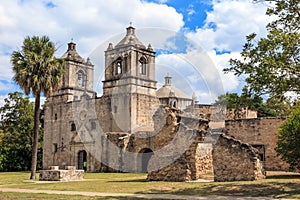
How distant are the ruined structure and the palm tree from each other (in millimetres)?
6792

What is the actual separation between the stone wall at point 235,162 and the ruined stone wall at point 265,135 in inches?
300

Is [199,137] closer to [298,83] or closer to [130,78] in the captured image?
[298,83]

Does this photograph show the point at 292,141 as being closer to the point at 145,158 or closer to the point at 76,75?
the point at 145,158

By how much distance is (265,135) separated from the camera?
2595 centimetres

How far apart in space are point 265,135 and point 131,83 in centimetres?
1395

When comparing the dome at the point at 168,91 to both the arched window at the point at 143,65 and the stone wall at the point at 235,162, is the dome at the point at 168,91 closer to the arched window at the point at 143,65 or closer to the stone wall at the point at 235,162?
the arched window at the point at 143,65

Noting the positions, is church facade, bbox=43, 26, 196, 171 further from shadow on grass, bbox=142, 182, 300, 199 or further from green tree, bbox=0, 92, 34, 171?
shadow on grass, bbox=142, 182, 300, 199

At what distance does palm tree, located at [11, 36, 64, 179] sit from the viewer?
76.7 ft

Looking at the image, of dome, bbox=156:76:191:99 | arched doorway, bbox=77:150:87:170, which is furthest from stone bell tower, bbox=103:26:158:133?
dome, bbox=156:76:191:99

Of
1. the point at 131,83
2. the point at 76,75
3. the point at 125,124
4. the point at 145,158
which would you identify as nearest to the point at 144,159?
the point at 145,158

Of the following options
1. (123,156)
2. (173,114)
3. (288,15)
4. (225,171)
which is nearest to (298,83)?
(288,15)

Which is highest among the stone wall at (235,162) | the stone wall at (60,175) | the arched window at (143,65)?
the arched window at (143,65)

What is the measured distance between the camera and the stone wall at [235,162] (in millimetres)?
17812

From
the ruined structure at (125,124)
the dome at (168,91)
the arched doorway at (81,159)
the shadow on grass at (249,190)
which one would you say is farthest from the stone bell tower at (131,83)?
the shadow on grass at (249,190)
